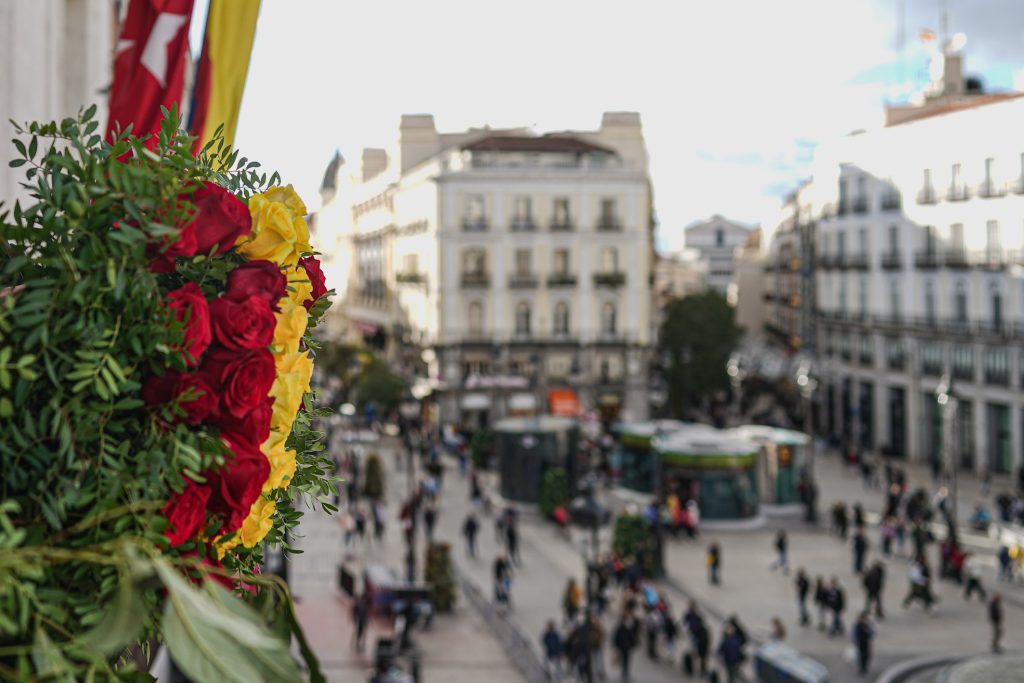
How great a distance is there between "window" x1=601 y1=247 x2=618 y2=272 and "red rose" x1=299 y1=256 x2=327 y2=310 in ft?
174

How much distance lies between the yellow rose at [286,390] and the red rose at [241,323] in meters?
0.13

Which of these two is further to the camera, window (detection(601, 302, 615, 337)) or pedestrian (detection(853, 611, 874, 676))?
window (detection(601, 302, 615, 337))

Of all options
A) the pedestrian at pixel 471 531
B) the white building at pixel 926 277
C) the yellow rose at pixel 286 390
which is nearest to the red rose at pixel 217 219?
the yellow rose at pixel 286 390

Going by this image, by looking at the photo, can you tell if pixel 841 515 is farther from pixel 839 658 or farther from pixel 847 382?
pixel 847 382

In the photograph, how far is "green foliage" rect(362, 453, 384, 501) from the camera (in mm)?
33062

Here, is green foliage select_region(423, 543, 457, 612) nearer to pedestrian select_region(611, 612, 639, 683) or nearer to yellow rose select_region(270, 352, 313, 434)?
pedestrian select_region(611, 612, 639, 683)

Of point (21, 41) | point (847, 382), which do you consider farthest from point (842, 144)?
point (21, 41)

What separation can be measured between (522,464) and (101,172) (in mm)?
33685

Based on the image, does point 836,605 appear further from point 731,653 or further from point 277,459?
point 277,459

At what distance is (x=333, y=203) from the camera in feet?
321

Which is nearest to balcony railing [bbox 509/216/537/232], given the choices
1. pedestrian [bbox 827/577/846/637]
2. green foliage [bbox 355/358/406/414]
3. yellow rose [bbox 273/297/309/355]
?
green foliage [bbox 355/358/406/414]

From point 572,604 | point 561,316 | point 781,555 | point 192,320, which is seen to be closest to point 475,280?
point 561,316

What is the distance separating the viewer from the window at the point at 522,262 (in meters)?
54.8

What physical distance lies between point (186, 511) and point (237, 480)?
0.14 meters
